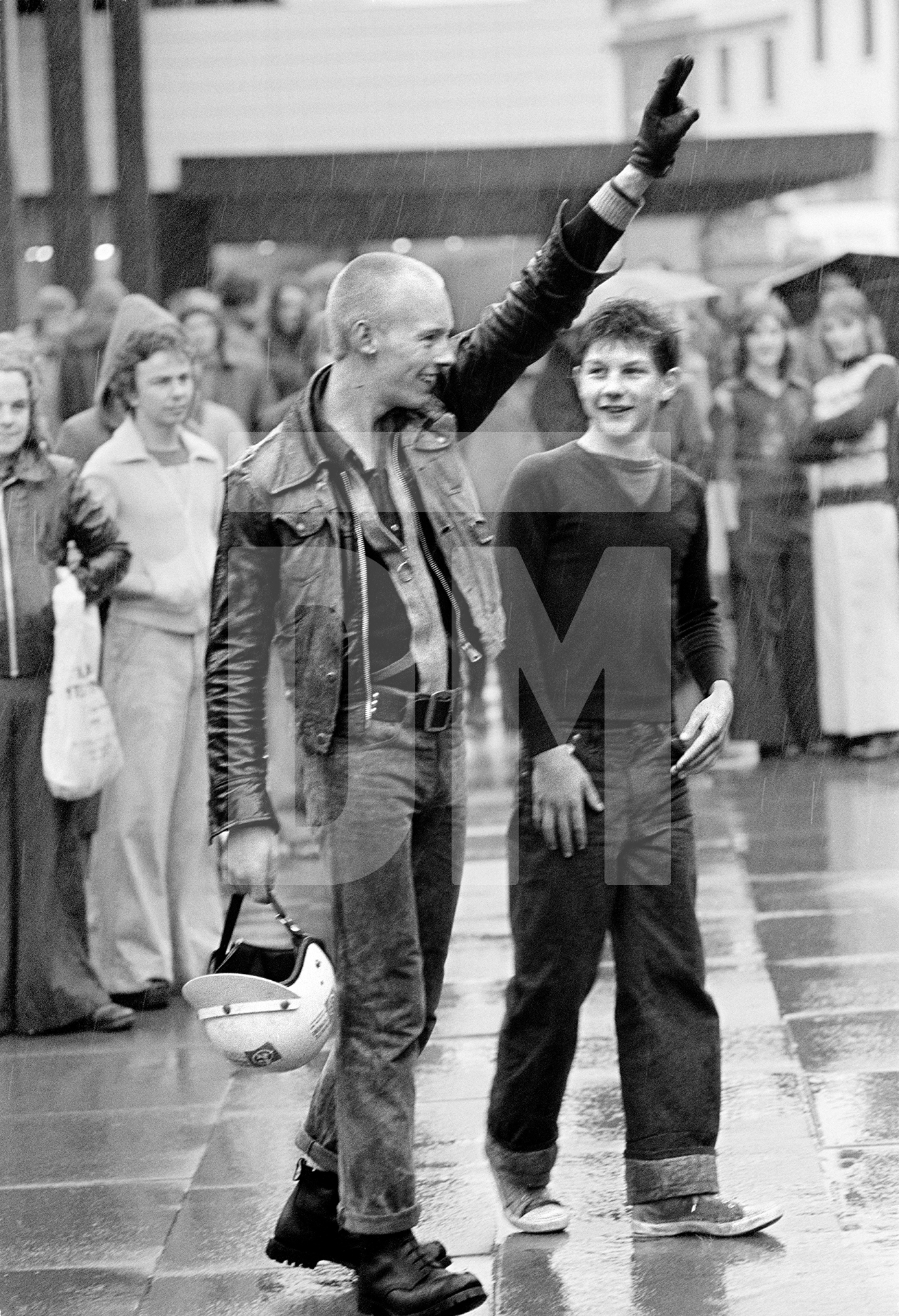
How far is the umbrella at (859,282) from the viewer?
11805 millimetres

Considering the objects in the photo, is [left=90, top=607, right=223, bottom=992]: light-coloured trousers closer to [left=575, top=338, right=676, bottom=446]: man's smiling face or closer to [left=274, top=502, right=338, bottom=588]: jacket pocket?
[left=575, top=338, right=676, bottom=446]: man's smiling face

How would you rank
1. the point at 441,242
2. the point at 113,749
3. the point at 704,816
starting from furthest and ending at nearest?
the point at 441,242, the point at 704,816, the point at 113,749

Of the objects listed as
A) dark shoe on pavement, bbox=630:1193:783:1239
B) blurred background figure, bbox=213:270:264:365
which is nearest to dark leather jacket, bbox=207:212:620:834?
dark shoe on pavement, bbox=630:1193:783:1239

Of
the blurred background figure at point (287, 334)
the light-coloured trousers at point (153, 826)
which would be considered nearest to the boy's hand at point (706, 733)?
the light-coloured trousers at point (153, 826)

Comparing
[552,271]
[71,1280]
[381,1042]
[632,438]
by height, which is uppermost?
[552,271]

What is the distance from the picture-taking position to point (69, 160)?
14836 mm

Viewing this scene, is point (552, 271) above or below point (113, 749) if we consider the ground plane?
above

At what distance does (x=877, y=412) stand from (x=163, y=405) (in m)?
4.65

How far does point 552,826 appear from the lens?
4.52 metres

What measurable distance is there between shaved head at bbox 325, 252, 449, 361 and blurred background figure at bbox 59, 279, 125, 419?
19.9ft

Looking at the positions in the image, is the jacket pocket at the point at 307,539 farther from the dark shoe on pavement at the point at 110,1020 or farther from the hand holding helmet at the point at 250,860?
the dark shoe on pavement at the point at 110,1020

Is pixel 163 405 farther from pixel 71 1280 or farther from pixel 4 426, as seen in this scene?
pixel 71 1280

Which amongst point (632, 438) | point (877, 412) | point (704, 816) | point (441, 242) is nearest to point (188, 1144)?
point (632, 438)

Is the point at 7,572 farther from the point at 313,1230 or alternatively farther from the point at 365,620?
the point at 313,1230
